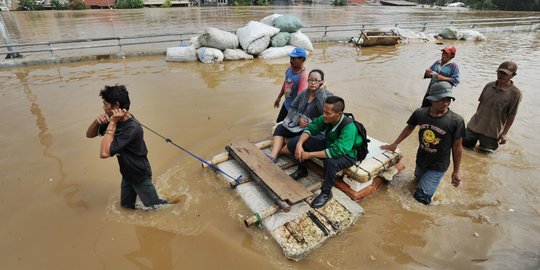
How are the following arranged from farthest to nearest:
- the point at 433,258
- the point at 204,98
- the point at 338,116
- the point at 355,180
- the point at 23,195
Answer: the point at 204,98
the point at 23,195
the point at 355,180
the point at 338,116
the point at 433,258

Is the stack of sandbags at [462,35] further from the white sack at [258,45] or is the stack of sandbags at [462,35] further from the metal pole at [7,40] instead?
the metal pole at [7,40]

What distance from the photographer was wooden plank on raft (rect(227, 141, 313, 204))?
3021 millimetres

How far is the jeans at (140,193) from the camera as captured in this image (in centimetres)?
290

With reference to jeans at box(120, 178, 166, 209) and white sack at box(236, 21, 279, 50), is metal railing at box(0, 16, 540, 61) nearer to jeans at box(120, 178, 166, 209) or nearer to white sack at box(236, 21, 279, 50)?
white sack at box(236, 21, 279, 50)

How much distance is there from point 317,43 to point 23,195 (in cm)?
1335

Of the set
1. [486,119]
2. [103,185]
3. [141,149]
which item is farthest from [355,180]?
[103,185]

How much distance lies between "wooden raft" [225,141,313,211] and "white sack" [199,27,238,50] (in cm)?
694

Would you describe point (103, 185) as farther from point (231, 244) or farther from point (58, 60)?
point (58, 60)

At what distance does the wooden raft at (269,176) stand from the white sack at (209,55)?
255 inches

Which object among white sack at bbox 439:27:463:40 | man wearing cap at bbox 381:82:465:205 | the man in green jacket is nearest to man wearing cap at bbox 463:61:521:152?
man wearing cap at bbox 381:82:465:205

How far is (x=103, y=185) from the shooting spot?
372cm

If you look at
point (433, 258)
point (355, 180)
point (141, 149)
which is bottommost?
point (433, 258)

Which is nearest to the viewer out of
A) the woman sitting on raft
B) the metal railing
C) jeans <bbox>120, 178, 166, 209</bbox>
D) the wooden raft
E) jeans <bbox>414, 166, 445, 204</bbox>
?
jeans <bbox>120, 178, 166, 209</bbox>

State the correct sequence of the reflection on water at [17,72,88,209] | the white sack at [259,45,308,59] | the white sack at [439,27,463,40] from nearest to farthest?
1. the reflection on water at [17,72,88,209]
2. the white sack at [259,45,308,59]
3. the white sack at [439,27,463,40]
